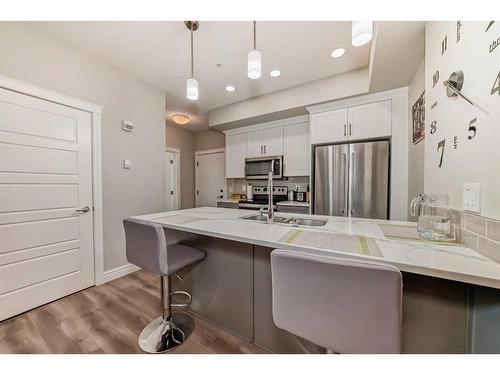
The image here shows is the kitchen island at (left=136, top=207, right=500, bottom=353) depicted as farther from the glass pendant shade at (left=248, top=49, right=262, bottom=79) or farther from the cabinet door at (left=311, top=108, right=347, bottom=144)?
the cabinet door at (left=311, top=108, right=347, bottom=144)

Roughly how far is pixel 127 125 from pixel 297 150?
8.39 feet

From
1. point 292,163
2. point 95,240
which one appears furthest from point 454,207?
point 95,240

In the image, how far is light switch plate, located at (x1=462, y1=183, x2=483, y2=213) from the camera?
84 centimetres

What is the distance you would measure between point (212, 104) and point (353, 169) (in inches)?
103

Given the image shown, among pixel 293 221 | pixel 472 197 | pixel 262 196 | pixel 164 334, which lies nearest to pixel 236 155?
pixel 262 196

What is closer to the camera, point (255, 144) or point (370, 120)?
point (370, 120)

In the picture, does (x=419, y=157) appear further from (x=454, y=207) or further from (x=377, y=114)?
(x=454, y=207)

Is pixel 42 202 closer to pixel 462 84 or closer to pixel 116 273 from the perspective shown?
pixel 116 273

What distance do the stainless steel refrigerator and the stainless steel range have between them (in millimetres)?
1043

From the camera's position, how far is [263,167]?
370cm

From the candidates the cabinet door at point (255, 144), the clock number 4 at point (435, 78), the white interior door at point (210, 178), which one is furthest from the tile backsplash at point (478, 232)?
the white interior door at point (210, 178)

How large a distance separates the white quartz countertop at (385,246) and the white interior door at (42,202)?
4.87 ft

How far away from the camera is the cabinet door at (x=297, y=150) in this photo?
3295 millimetres

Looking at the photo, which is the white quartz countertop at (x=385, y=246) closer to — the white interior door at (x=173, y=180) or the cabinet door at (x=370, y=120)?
the cabinet door at (x=370, y=120)
